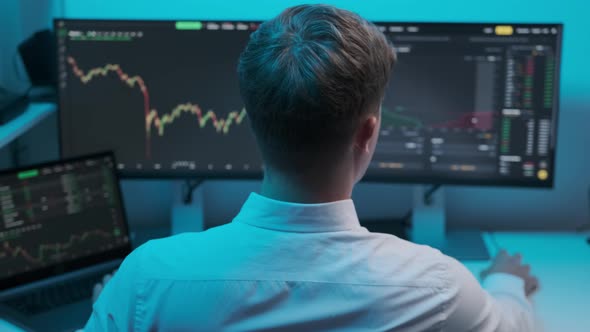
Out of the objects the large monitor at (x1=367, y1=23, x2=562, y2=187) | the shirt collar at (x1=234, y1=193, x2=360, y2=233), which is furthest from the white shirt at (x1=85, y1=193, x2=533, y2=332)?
the large monitor at (x1=367, y1=23, x2=562, y2=187)

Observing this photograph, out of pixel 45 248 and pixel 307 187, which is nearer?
pixel 307 187

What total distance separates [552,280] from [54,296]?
104 cm

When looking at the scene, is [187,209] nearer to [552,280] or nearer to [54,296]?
[54,296]

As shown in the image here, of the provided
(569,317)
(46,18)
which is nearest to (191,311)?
(569,317)

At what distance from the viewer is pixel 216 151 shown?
6.28 ft

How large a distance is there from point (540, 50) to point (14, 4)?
125 cm

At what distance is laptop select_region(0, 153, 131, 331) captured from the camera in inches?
62.3

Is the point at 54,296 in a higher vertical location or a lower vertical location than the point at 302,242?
lower

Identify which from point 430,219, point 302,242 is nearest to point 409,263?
point 302,242

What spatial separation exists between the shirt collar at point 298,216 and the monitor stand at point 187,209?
1.01m

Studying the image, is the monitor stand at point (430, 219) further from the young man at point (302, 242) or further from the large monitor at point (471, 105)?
the young man at point (302, 242)

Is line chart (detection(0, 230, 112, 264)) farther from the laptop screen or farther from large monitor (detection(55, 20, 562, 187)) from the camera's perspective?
large monitor (detection(55, 20, 562, 187))

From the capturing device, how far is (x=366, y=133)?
98 cm

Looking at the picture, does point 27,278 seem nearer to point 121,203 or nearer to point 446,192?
point 121,203
